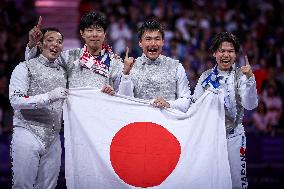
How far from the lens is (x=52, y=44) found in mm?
5641

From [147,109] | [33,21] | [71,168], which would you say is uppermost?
[33,21]

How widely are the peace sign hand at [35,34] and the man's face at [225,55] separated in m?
1.65

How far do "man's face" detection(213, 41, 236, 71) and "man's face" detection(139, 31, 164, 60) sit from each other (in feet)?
1.83

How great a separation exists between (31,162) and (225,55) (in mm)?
2013

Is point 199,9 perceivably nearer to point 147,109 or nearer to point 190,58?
point 190,58

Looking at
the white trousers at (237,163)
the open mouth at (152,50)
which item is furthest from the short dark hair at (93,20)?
the white trousers at (237,163)

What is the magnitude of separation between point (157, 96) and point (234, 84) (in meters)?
0.72

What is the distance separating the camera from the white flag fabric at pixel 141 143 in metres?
5.53

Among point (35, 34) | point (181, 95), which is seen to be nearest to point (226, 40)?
point (181, 95)

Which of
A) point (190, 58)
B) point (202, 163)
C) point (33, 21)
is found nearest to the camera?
point (202, 163)

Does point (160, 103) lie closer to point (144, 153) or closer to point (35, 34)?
point (144, 153)

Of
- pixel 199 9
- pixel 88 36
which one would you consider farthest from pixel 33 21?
pixel 88 36

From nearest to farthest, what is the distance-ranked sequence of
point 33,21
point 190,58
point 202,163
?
1. point 202,163
2. point 190,58
3. point 33,21

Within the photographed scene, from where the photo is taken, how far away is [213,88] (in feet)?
18.8
